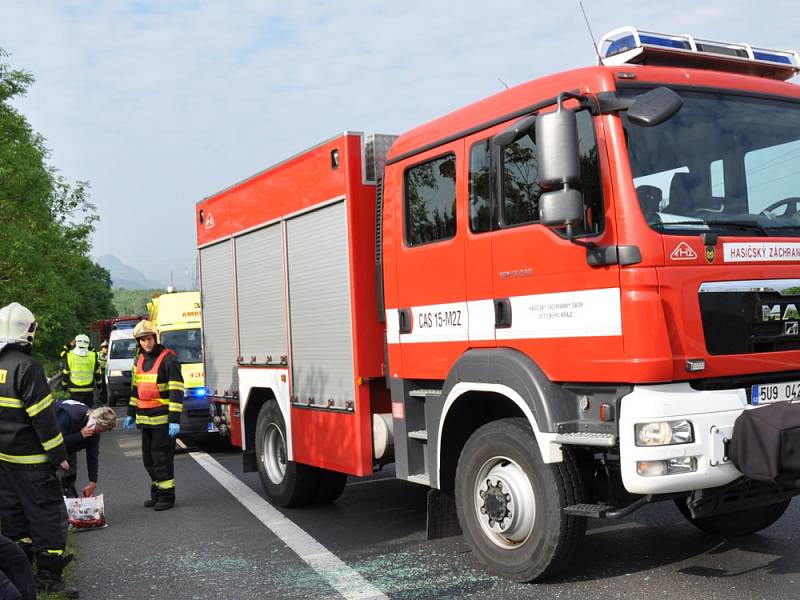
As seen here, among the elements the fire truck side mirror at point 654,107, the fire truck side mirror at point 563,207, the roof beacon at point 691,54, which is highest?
the roof beacon at point 691,54

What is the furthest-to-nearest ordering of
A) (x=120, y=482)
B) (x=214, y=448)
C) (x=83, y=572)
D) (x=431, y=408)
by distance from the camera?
(x=214, y=448) < (x=120, y=482) < (x=83, y=572) < (x=431, y=408)

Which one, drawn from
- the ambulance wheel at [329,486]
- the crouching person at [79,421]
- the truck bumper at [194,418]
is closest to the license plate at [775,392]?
the ambulance wheel at [329,486]

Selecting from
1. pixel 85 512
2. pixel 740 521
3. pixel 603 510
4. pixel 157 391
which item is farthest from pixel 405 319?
pixel 157 391

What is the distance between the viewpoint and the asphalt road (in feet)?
17.7

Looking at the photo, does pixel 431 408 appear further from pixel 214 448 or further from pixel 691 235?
pixel 214 448

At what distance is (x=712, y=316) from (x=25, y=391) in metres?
3.87

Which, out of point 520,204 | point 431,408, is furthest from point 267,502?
point 520,204

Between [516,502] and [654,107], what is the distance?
2.27m

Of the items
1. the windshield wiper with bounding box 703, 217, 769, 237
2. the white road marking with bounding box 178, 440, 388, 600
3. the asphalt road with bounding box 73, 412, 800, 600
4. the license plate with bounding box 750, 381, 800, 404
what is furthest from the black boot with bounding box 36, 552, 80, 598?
the windshield wiper with bounding box 703, 217, 769, 237

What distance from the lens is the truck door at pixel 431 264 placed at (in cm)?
588

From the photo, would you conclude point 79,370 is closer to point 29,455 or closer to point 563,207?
point 29,455

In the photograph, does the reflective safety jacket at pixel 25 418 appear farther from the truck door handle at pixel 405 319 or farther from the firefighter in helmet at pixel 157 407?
the firefighter in helmet at pixel 157 407

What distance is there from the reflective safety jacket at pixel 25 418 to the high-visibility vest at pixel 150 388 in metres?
3.45

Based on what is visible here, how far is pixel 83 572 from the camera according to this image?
6.49 metres
